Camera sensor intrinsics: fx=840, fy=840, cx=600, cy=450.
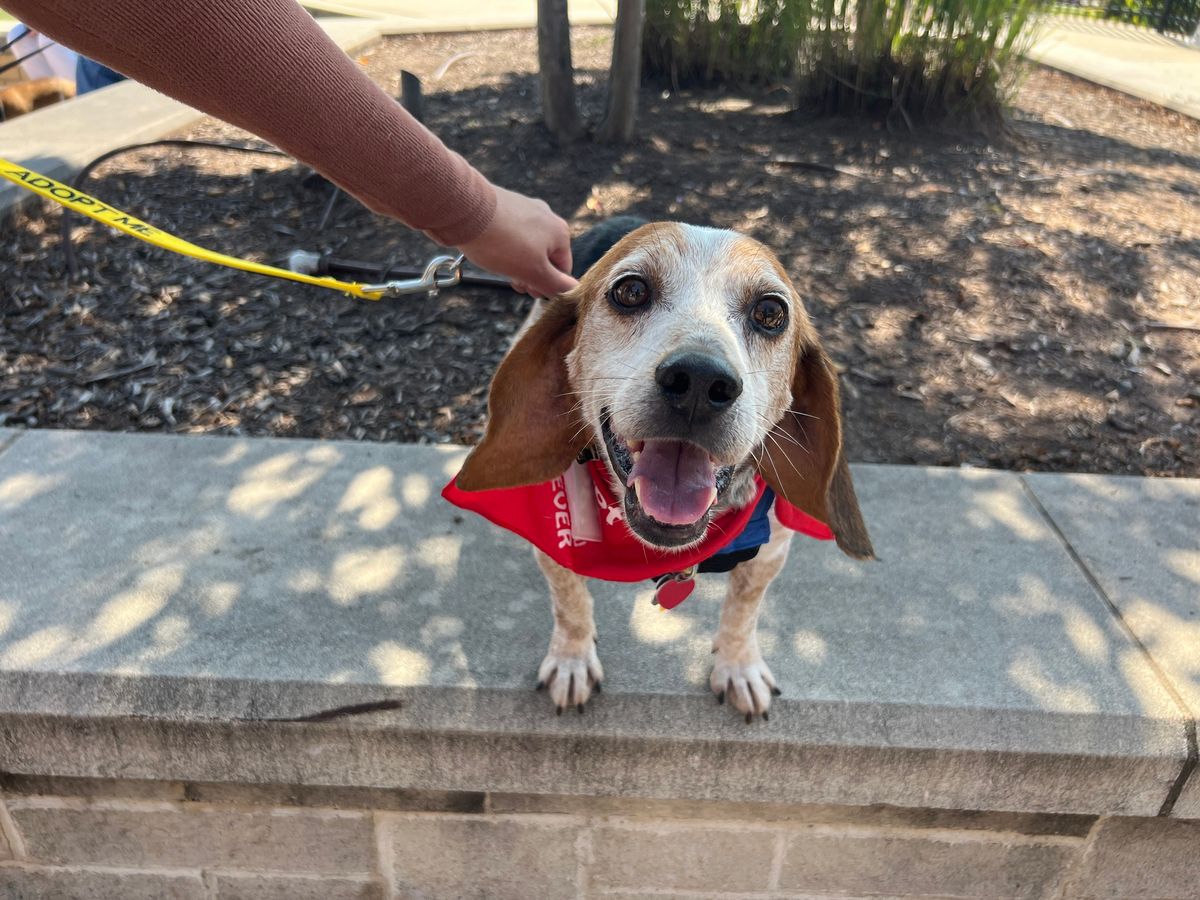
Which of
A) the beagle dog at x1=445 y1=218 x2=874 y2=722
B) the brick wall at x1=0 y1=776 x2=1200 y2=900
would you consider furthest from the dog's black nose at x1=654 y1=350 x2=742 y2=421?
the brick wall at x1=0 y1=776 x2=1200 y2=900

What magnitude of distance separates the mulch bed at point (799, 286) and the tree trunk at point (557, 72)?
17cm

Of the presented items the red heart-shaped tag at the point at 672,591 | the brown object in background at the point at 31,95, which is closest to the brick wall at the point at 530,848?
the red heart-shaped tag at the point at 672,591

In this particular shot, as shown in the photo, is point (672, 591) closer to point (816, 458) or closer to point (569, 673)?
point (569, 673)

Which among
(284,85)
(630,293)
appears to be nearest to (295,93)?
(284,85)

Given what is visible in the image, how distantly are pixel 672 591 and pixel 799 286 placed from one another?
2.67 m

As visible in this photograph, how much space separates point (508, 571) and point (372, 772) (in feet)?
2.34

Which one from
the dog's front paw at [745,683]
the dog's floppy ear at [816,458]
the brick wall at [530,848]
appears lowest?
the brick wall at [530,848]

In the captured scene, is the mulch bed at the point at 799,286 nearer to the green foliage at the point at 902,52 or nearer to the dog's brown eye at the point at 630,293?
the green foliage at the point at 902,52

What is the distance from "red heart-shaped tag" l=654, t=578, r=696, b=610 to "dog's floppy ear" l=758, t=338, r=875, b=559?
34 centimetres

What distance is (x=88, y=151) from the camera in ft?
18.4

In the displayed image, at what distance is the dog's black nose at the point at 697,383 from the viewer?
1.62 m

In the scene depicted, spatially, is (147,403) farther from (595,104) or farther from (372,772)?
(595,104)

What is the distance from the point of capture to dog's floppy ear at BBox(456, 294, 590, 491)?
6.56 feet

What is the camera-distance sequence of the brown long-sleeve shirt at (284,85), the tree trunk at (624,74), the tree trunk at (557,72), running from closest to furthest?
the brown long-sleeve shirt at (284,85) → the tree trunk at (557,72) → the tree trunk at (624,74)
